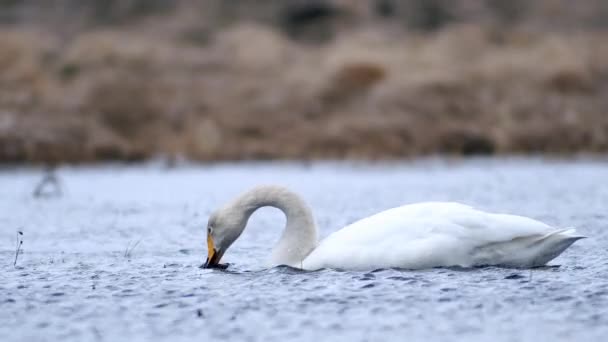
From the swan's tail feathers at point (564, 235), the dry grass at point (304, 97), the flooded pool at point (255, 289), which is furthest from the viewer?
the dry grass at point (304, 97)

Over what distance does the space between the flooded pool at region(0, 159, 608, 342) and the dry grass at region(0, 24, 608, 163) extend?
14.0 m

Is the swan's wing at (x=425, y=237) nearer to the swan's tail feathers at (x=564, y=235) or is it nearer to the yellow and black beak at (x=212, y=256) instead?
the swan's tail feathers at (x=564, y=235)

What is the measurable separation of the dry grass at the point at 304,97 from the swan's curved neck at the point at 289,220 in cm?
2099

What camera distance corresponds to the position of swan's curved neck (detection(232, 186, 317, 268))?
31.8 ft

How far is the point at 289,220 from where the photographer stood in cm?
980

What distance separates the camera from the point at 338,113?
34438 millimetres

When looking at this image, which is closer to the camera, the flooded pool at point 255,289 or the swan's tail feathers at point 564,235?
the flooded pool at point 255,289

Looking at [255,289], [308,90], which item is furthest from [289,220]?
[308,90]

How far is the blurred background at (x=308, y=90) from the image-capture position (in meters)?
31.4

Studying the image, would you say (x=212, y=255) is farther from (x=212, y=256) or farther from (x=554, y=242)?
(x=554, y=242)

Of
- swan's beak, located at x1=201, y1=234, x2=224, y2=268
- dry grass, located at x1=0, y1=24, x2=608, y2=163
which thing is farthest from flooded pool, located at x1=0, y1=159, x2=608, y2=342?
dry grass, located at x1=0, y1=24, x2=608, y2=163

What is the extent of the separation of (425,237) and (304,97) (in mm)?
26111

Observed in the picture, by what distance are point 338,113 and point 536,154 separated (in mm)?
6785

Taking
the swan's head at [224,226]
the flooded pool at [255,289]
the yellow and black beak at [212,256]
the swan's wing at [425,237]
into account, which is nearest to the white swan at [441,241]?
the swan's wing at [425,237]
